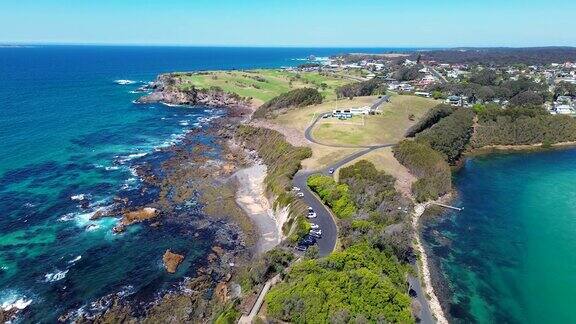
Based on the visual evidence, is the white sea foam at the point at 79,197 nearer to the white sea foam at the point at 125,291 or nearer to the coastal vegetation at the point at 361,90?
the white sea foam at the point at 125,291

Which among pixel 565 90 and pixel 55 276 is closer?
pixel 55 276

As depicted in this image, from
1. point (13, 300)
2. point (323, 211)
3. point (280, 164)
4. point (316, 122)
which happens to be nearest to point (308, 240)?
point (323, 211)

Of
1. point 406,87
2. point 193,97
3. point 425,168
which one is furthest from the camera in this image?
point 406,87

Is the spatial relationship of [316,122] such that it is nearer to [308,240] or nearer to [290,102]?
[290,102]

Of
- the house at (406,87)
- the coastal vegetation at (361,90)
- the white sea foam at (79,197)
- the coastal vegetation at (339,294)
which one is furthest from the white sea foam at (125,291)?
the house at (406,87)

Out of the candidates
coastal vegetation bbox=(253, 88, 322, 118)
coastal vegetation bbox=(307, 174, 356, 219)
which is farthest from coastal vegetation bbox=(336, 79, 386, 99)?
coastal vegetation bbox=(307, 174, 356, 219)

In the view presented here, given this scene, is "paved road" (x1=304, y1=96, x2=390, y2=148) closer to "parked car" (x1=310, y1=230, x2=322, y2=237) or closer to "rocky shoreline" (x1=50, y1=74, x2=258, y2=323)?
"rocky shoreline" (x1=50, y1=74, x2=258, y2=323)
